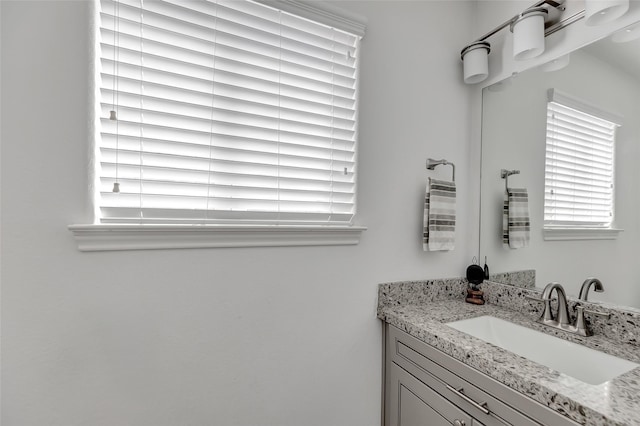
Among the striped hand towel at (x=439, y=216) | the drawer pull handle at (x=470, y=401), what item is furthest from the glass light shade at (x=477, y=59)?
the drawer pull handle at (x=470, y=401)

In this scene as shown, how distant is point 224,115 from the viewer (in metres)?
1.11

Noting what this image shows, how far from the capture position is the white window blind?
116 centimetres

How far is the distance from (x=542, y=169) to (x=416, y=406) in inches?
47.9

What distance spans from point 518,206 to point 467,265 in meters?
0.41

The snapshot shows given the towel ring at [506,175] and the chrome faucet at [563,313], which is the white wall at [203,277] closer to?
the towel ring at [506,175]

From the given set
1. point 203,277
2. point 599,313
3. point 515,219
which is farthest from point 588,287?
point 203,277

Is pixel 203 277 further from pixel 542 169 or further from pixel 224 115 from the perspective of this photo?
pixel 542 169

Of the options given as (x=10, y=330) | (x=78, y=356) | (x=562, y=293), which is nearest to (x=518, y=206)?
(x=562, y=293)

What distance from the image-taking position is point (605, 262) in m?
1.14

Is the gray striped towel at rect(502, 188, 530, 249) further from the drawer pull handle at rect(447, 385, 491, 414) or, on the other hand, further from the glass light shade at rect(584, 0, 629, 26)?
the drawer pull handle at rect(447, 385, 491, 414)

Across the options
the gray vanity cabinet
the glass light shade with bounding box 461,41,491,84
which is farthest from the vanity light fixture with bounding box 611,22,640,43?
the gray vanity cabinet

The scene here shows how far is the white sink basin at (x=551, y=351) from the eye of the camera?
947 mm

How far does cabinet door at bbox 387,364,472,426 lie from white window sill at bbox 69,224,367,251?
641mm

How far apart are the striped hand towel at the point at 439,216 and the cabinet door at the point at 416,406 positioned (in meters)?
0.60
